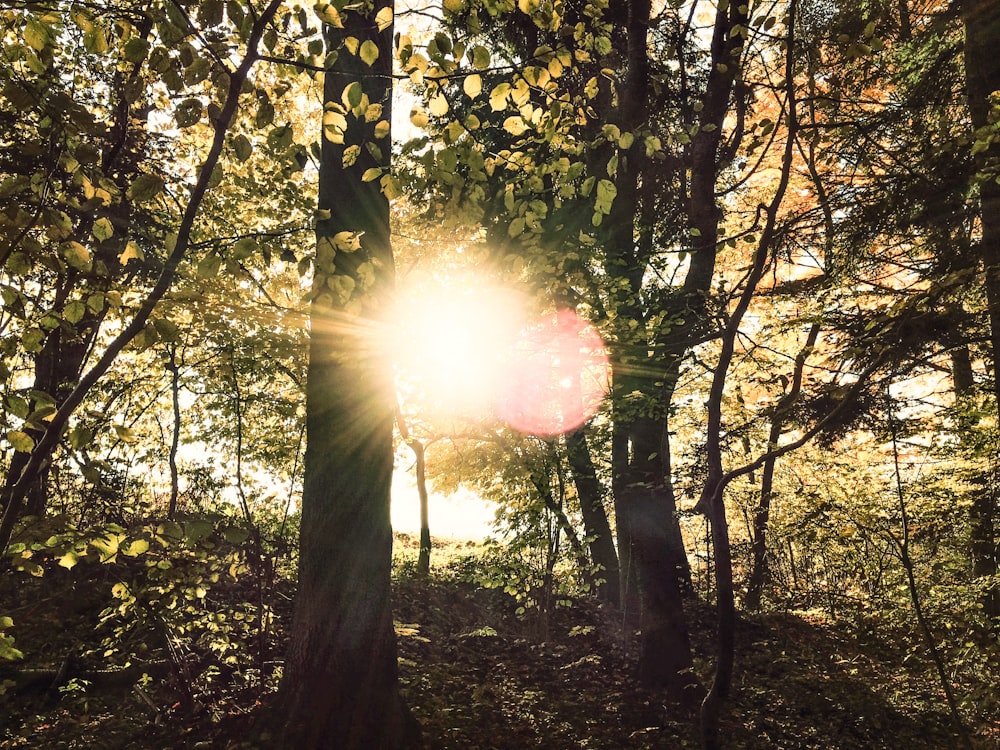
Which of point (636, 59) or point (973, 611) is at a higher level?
point (636, 59)

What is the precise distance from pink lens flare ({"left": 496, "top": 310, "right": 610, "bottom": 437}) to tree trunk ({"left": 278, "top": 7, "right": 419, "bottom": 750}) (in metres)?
3.25

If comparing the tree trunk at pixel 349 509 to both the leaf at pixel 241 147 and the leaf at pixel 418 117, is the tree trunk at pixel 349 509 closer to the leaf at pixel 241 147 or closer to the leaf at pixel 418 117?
the leaf at pixel 418 117

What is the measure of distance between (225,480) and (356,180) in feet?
11.4

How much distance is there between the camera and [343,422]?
15.0ft

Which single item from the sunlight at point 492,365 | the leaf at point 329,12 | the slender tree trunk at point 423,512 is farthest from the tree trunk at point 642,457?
the slender tree trunk at point 423,512

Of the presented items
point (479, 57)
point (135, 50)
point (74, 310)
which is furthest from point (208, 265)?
point (479, 57)

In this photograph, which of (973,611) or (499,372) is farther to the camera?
(499,372)

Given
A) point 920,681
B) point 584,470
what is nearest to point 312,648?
point 584,470

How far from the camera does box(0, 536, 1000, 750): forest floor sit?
4.88 metres

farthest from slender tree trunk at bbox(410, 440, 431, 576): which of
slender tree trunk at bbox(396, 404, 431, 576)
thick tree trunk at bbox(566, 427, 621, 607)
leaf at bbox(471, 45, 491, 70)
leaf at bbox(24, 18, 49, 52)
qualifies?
leaf at bbox(24, 18, 49, 52)

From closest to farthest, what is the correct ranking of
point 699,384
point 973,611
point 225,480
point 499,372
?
point 973,611
point 225,480
point 499,372
point 699,384

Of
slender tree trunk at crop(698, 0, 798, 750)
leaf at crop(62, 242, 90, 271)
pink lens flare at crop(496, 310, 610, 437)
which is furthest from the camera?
pink lens flare at crop(496, 310, 610, 437)

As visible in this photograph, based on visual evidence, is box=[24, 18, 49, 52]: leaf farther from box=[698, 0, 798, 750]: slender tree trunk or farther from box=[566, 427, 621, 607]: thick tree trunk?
box=[566, 427, 621, 607]: thick tree trunk

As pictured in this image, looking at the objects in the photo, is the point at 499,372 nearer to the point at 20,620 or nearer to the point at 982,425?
the point at 982,425
